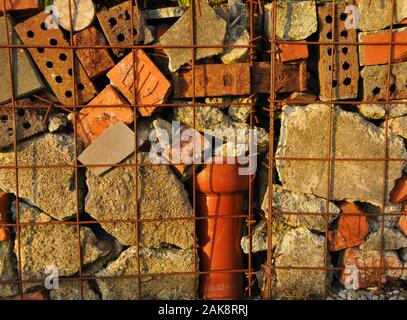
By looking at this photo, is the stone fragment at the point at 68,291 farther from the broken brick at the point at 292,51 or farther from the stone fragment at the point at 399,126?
the stone fragment at the point at 399,126

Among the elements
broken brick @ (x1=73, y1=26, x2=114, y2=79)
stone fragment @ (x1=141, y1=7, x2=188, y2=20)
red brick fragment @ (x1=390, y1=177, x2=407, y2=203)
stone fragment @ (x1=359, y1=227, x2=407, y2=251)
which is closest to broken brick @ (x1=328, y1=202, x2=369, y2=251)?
stone fragment @ (x1=359, y1=227, x2=407, y2=251)

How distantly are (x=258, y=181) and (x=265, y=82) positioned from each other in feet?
2.29

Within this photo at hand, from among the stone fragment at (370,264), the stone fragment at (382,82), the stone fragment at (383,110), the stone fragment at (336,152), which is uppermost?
the stone fragment at (382,82)

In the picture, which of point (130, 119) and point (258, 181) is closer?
point (130, 119)

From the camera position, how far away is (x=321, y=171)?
305 cm

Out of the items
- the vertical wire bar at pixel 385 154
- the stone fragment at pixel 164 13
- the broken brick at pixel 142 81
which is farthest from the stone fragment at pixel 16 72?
the vertical wire bar at pixel 385 154

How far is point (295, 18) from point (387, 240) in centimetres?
166

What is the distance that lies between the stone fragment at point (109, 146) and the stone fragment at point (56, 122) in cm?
23

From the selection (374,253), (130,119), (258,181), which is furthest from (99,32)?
(374,253)

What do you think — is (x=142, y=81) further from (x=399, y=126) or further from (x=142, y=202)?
(x=399, y=126)

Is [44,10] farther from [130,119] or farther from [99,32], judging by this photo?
[130,119]

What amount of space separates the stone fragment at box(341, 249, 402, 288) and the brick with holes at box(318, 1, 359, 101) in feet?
3.59

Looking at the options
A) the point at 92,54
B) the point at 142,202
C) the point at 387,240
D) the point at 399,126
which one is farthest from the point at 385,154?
the point at 92,54

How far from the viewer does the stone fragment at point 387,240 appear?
3098 mm
